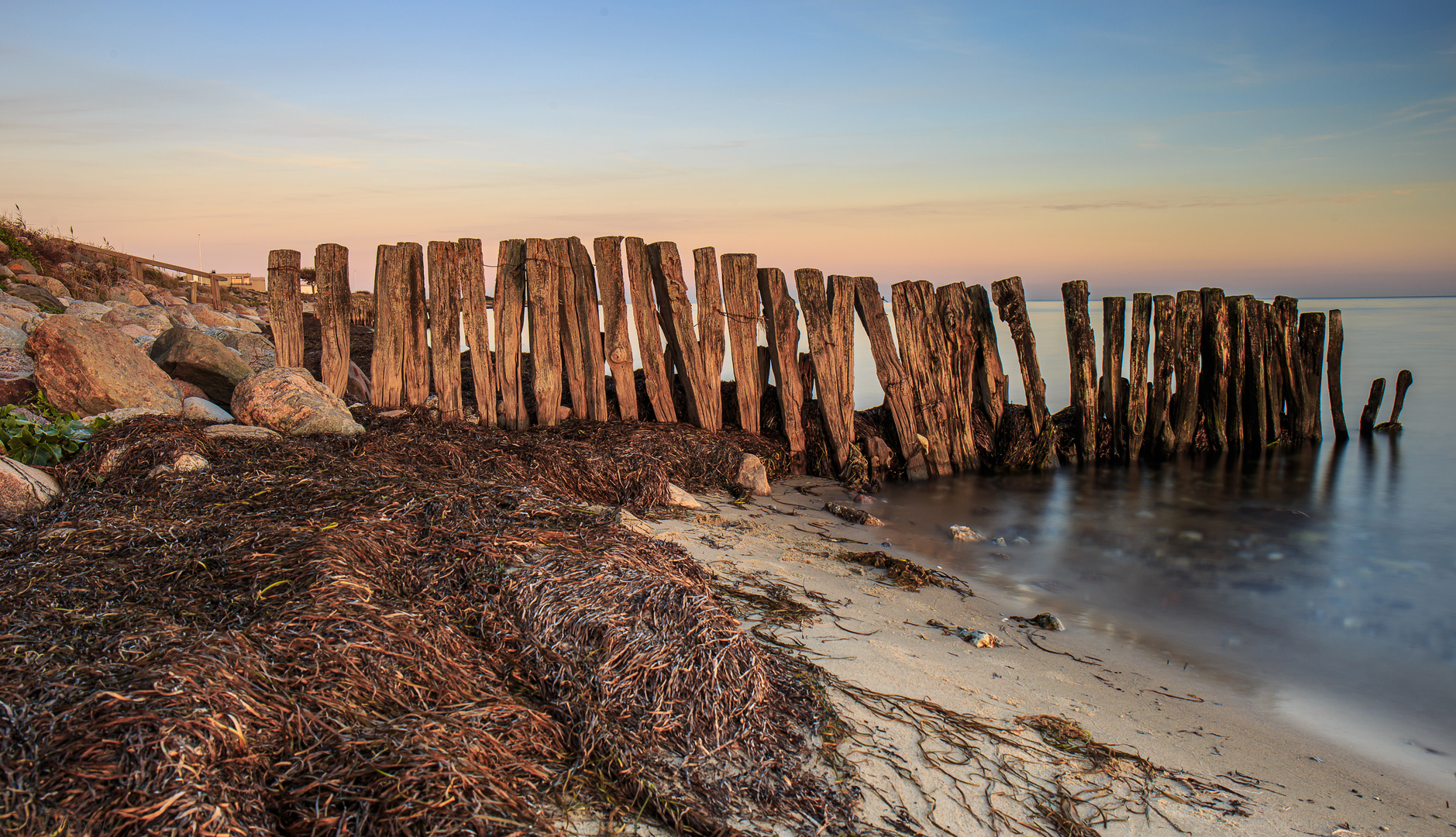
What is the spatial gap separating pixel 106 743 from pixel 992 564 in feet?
16.2

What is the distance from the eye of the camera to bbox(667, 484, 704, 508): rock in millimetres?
5855

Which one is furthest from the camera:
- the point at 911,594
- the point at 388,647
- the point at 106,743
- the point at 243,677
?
Answer: the point at 911,594

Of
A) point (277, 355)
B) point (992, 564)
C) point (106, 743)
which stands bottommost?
point (992, 564)

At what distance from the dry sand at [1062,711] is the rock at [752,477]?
1666 millimetres

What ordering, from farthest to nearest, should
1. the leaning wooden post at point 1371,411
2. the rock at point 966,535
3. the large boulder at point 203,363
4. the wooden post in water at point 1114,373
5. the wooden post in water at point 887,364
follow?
the leaning wooden post at point 1371,411 < the wooden post in water at point 1114,373 < the wooden post in water at point 887,364 < the large boulder at point 203,363 < the rock at point 966,535

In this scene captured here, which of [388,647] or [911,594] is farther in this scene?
[911,594]

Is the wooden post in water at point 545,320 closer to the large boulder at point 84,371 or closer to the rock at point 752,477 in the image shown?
the rock at point 752,477

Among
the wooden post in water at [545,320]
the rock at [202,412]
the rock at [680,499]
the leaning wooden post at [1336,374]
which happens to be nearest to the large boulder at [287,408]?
the rock at [202,412]

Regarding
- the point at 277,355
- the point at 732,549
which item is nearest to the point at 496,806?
the point at 732,549

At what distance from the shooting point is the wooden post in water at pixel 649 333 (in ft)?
23.8

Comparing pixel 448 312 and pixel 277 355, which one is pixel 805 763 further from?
pixel 277 355

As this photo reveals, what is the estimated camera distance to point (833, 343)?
749 centimetres

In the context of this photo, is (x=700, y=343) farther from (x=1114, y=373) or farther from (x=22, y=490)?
(x=22, y=490)

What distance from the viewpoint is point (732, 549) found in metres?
4.95
